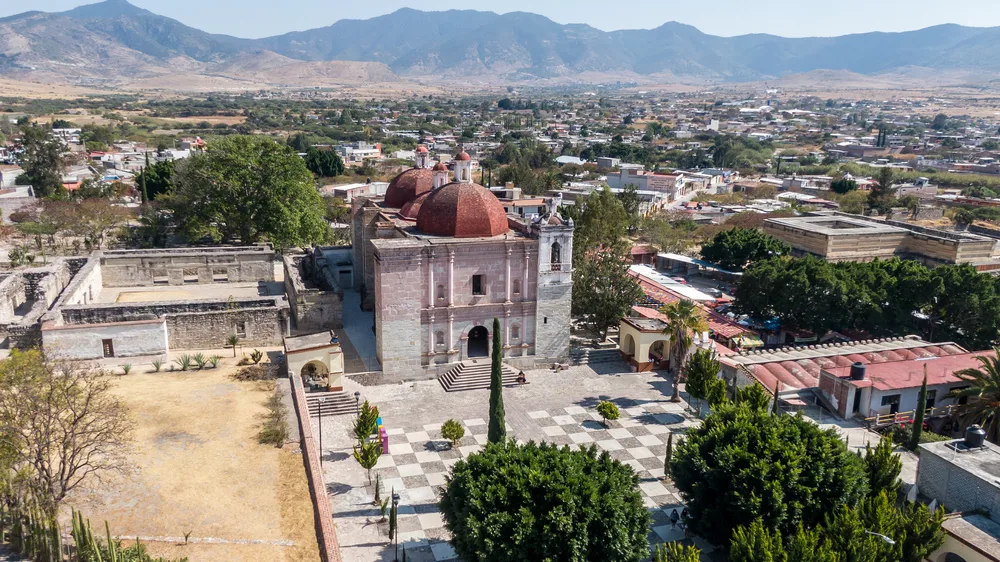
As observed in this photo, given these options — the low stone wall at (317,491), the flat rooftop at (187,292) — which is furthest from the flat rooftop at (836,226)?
the low stone wall at (317,491)

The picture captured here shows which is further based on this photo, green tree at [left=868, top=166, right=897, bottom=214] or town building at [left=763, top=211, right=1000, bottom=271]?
green tree at [left=868, top=166, right=897, bottom=214]

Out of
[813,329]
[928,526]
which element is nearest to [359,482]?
[928,526]

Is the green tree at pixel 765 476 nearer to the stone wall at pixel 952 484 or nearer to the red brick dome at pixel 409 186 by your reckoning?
the stone wall at pixel 952 484

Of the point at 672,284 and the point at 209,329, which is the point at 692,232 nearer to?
the point at 672,284

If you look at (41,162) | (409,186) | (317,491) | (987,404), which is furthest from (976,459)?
(41,162)

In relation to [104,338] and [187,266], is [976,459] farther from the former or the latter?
[187,266]

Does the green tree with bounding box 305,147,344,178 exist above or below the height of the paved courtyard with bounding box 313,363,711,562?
above

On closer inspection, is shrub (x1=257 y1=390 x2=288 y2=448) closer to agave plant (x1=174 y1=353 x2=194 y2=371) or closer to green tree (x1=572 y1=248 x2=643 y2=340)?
agave plant (x1=174 y1=353 x2=194 y2=371)

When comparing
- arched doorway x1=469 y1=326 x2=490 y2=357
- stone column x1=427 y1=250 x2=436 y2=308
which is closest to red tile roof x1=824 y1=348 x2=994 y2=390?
arched doorway x1=469 y1=326 x2=490 y2=357
